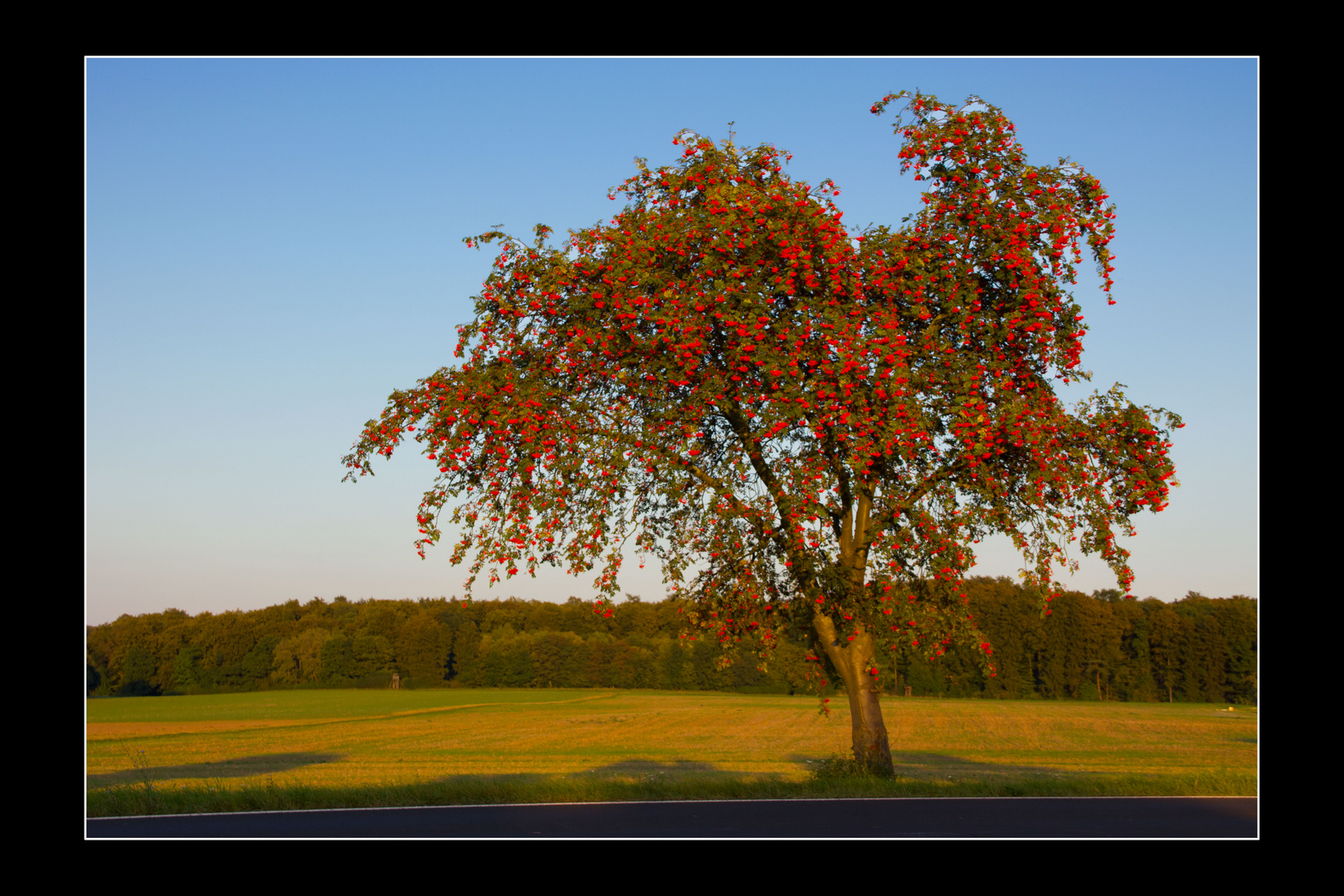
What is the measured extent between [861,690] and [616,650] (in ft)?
255

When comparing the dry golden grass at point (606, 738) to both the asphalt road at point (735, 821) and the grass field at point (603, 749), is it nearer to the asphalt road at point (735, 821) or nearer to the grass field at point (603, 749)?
the grass field at point (603, 749)

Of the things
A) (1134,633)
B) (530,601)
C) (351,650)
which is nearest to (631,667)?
(530,601)

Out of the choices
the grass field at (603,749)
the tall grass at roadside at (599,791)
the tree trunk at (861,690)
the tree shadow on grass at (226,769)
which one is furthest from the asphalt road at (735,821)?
the tree shadow on grass at (226,769)

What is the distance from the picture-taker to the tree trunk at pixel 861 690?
1566 centimetres

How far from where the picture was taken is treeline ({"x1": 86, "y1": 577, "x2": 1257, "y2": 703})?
Answer: 88.4 m

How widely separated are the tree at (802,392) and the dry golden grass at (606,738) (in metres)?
5.52

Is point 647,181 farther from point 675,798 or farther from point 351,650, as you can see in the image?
point 351,650

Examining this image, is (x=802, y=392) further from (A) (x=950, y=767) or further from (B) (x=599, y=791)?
(A) (x=950, y=767)

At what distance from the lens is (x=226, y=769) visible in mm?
33562

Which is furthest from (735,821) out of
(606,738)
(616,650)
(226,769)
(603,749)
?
(616,650)

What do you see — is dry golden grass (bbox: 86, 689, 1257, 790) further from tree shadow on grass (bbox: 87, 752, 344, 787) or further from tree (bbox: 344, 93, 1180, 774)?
tree (bbox: 344, 93, 1180, 774)

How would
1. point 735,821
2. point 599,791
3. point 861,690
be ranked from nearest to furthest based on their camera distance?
1. point 735,821
2. point 599,791
3. point 861,690

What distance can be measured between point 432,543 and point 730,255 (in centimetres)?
552

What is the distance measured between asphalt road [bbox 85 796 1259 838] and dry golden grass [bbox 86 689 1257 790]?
3.79 meters
